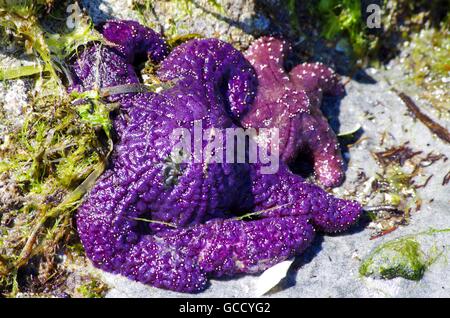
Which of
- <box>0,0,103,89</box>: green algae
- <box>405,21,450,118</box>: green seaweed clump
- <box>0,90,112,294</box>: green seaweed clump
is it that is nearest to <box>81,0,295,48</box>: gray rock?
<box>0,0,103,89</box>: green algae

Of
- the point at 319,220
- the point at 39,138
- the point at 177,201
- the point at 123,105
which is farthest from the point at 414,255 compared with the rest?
the point at 39,138

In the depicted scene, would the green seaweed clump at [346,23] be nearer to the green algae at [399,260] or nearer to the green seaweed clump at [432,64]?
the green seaweed clump at [432,64]

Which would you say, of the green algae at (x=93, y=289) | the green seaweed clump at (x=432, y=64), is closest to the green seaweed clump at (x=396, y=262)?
the green seaweed clump at (x=432, y=64)

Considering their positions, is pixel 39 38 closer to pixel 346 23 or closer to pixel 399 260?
pixel 346 23

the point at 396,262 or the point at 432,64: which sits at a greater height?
the point at 432,64

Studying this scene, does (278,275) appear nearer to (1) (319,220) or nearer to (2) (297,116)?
(1) (319,220)

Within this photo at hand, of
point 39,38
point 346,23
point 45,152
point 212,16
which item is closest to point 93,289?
point 45,152

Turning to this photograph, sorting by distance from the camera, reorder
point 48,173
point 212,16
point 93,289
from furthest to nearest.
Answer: point 212,16 → point 48,173 → point 93,289

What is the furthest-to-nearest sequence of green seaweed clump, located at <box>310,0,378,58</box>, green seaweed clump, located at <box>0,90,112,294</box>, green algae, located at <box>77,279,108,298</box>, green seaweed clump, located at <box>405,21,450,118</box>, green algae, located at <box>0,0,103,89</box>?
green seaweed clump, located at <box>405,21,450,118</box>
green seaweed clump, located at <box>310,0,378,58</box>
green algae, located at <box>0,0,103,89</box>
green seaweed clump, located at <box>0,90,112,294</box>
green algae, located at <box>77,279,108,298</box>

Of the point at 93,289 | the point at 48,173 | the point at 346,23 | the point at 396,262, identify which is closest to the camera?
the point at 93,289

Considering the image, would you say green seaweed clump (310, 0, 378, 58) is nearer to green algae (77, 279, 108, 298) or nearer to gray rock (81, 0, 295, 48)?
gray rock (81, 0, 295, 48)
